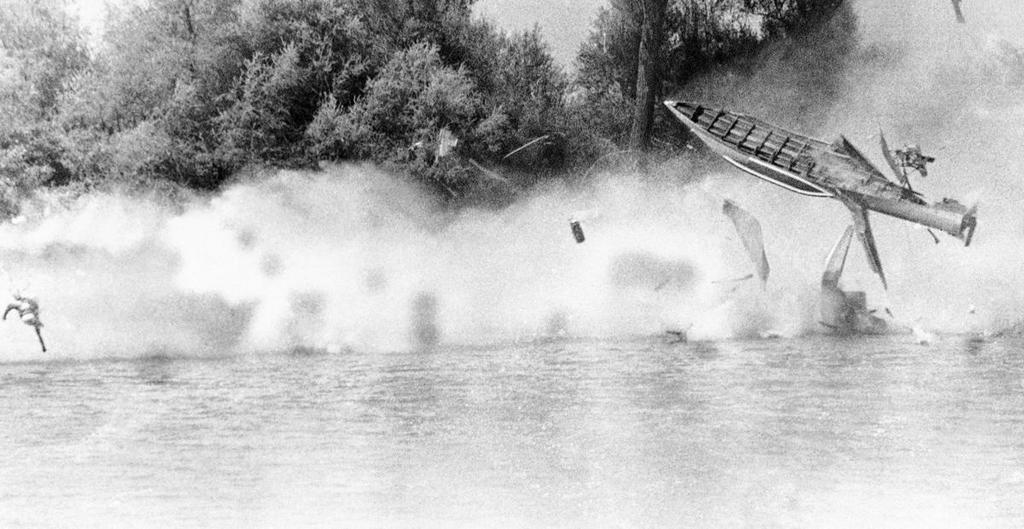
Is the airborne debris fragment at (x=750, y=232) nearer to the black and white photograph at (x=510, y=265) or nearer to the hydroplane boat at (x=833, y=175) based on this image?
the black and white photograph at (x=510, y=265)

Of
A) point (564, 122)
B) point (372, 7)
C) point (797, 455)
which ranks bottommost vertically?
point (797, 455)

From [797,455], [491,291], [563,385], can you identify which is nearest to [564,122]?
[491,291]

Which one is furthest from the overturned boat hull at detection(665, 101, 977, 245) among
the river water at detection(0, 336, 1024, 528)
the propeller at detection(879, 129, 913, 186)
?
the river water at detection(0, 336, 1024, 528)

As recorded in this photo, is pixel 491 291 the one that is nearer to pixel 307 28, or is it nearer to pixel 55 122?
pixel 307 28

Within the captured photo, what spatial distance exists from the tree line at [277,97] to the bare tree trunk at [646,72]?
37 mm

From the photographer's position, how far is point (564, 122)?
2903cm

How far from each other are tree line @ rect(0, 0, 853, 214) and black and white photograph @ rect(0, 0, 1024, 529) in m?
0.08

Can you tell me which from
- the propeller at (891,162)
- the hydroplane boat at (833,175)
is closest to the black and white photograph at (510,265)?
the hydroplane boat at (833,175)

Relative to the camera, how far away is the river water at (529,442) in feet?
30.9

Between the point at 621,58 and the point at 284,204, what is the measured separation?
10.6 meters

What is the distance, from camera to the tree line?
79.6ft

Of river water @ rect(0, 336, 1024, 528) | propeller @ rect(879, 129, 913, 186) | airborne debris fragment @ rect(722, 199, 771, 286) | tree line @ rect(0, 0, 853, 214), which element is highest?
tree line @ rect(0, 0, 853, 214)

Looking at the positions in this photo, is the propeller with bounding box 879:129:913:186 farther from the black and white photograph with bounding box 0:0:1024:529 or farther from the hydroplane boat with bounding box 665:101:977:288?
the black and white photograph with bounding box 0:0:1024:529

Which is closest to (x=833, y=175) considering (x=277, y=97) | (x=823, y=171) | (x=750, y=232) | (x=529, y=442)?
(x=823, y=171)
